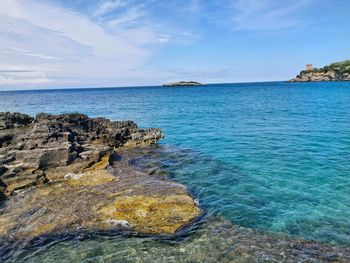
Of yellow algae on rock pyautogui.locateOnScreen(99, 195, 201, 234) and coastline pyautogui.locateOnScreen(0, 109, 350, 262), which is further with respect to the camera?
yellow algae on rock pyautogui.locateOnScreen(99, 195, 201, 234)

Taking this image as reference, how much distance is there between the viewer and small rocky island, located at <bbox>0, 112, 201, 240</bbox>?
13.2 metres

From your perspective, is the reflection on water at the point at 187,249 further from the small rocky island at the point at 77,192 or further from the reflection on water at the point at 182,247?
the small rocky island at the point at 77,192

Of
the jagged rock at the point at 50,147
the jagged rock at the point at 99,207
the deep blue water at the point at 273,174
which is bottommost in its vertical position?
the deep blue water at the point at 273,174

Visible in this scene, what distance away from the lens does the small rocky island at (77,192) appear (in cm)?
1318

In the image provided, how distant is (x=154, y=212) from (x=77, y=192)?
5.34 meters

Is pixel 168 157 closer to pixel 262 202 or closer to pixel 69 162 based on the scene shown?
pixel 69 162

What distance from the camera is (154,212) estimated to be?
1395cm

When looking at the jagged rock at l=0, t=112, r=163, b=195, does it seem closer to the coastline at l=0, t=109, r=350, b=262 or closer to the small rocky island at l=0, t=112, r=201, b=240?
the small rocky island at l=0, t=112, r=201, b=240

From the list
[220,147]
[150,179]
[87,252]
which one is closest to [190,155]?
[220,147]

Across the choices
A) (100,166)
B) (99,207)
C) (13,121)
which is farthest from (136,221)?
(13,121)

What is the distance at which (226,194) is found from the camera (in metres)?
17.3

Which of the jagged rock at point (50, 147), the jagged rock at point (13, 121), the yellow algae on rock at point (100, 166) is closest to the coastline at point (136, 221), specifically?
the yellow algae on rock at point (100, 166)

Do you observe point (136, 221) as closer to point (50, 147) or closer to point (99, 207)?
point (99, 207)

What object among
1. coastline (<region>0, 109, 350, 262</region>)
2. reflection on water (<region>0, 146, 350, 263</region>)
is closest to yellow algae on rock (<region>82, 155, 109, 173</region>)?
coastline (<region>0, 109, 350, 262</region>)
